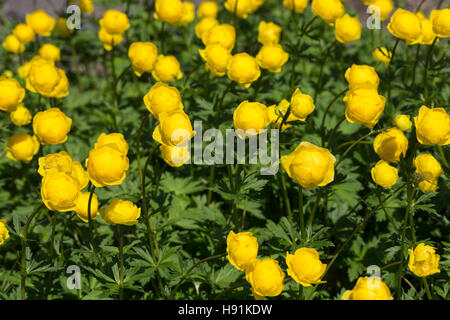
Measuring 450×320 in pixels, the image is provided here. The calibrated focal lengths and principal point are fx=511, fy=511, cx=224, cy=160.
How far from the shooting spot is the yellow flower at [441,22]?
1.82m

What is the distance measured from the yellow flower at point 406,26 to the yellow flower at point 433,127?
1.82 ft

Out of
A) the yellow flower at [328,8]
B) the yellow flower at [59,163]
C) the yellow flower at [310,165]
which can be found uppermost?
the yellow flower at [328,8]

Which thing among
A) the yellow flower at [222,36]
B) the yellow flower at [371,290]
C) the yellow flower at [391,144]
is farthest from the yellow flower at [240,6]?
the yellow flower at [371,290]

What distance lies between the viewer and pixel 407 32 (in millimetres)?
1895

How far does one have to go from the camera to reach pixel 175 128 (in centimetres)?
137

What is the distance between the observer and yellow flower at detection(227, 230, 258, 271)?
4.39 ft

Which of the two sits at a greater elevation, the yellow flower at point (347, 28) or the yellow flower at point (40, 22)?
the yellow flower at point (40, 22)

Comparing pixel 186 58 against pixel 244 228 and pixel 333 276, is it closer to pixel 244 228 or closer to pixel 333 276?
pixel 244 228

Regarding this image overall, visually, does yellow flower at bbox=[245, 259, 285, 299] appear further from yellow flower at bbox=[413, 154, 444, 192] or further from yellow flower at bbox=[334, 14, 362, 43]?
yellow flower at bbox=[334, 14, 362, 43]

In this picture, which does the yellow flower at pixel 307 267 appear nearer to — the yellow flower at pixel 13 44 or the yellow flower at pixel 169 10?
the yellow flower at pixel 169 10

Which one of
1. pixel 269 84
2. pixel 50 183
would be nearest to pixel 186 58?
pixel 269 84

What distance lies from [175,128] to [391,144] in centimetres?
64

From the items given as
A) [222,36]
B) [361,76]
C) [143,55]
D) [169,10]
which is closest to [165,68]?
[143,55]
